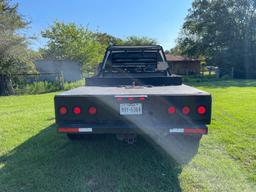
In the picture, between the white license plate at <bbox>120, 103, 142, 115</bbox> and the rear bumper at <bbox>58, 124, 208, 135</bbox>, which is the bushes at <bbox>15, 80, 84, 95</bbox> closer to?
the rear bumper at <bbox>58, 124, 208, 135</bbox>

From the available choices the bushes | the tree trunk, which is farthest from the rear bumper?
the tree trunk

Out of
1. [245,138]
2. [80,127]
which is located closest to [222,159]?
[245,138]

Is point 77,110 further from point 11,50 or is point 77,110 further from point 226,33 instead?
point 226,33

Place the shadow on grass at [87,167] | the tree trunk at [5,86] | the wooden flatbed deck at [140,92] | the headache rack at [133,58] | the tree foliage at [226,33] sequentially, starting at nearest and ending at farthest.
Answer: the shadow on grass at [87,167] < the wooden flatbed deck at [140,92] < the headache rack at [133,58] < the tree trunk at [5,86] < the tree foliage at [226,33]

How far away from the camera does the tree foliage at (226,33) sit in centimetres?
2459

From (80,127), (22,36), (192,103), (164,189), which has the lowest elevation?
(164,189)

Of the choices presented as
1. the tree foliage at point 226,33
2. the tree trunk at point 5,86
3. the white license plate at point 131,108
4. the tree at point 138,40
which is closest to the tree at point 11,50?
the tree trunk at point 5,86

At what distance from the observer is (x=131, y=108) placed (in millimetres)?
2777

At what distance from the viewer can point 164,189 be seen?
2.54 meters

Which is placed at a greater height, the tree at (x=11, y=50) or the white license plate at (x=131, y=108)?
the tree at (x=11, y=50)

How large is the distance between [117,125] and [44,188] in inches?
47.2

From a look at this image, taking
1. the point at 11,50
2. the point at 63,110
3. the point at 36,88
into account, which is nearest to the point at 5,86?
the point at 36,88

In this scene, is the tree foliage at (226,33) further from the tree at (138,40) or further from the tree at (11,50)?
the tree at (11,50)

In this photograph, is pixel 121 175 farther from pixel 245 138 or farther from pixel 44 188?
pixel 245 138
